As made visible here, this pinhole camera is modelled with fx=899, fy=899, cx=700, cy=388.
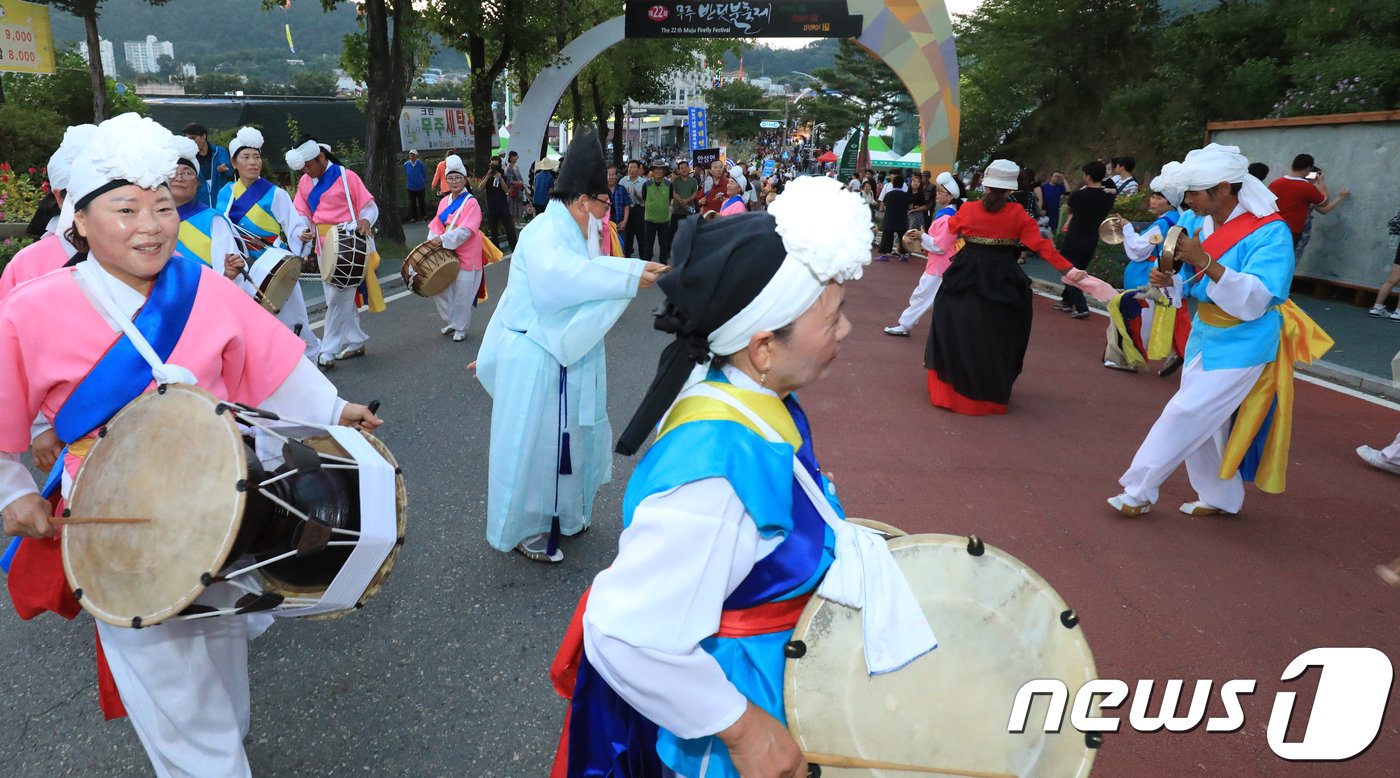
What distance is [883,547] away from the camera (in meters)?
1.52

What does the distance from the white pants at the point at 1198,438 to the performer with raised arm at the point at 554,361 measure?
280cm

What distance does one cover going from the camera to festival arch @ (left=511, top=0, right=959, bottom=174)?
21422 mm

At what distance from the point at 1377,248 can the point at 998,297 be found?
26.5 ft

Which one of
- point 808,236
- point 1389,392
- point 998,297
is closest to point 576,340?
point 808,236

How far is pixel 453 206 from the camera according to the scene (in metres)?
8.67

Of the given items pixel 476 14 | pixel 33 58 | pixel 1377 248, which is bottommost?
pixel 1377 248

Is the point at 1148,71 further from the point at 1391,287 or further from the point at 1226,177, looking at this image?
the point at 1226,177

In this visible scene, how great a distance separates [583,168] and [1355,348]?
888 cm

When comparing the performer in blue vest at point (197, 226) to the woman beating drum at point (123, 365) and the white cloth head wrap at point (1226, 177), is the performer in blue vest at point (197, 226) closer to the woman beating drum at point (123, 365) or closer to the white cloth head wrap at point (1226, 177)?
the woman beating drum at point (123, 365)

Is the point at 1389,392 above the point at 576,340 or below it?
below

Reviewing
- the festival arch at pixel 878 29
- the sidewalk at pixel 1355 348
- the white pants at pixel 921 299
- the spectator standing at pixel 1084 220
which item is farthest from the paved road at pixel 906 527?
the festival arch at pixel 878 29

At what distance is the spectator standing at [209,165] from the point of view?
7638mm

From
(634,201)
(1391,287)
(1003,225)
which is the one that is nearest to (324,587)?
(1003,225)

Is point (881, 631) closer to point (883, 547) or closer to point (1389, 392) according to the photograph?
point (883, 547)
